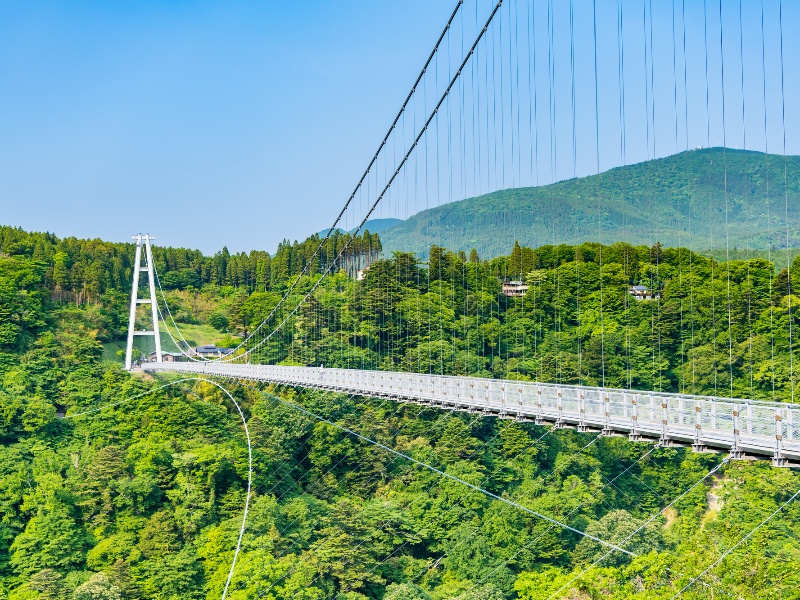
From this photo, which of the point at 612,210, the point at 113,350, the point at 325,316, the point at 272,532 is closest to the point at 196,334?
the point at 113,350

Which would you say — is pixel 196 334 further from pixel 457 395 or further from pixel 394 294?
pixel 457 395

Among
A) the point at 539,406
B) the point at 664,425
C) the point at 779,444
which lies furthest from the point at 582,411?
the point at 779,444

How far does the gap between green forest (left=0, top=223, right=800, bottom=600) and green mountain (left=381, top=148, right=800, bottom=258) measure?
197 feet

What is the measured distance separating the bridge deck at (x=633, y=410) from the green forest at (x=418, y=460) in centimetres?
788

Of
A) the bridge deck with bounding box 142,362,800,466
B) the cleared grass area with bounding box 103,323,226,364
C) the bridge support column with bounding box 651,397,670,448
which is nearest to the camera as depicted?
the bridge deck with bounding box 142,362,800,466

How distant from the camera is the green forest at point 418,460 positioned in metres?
33.9

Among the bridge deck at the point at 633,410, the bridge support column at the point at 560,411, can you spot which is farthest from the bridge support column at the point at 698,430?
the bridge support column at the point at 560,411

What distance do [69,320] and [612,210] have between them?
8829 cm

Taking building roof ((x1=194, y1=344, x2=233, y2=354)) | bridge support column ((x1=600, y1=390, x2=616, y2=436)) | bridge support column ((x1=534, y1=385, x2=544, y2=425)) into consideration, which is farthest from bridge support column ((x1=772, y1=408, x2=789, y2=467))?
building roof ((x1=194, y1=344, x2=233, y2=354))

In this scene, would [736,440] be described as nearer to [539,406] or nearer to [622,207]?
[539,406]

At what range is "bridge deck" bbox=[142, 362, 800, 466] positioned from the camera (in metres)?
13.1

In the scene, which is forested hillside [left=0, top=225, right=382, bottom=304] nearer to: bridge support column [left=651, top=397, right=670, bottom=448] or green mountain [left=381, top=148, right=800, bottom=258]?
green mountain [left=381, top=148, right=800, bottom=258]

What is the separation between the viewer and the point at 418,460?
4159 cm

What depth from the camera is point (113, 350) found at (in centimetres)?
6319
